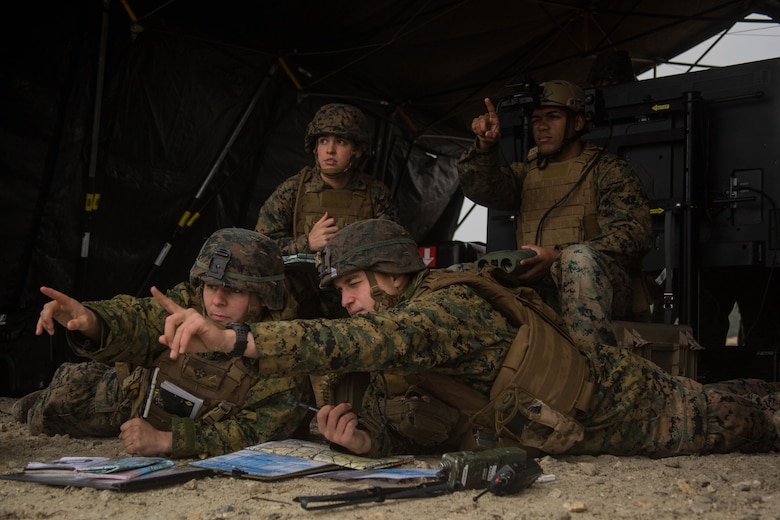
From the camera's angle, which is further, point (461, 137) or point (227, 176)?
point (461, 137)

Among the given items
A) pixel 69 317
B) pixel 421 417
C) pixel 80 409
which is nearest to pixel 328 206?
pixel 80 409

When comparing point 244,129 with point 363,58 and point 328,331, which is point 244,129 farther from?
point 328,331

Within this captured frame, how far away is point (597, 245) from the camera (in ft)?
13.8

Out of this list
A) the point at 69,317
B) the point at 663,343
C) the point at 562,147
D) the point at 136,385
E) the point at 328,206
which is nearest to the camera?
the point at 69,317

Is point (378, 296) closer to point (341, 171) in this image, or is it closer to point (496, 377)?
point (496, 377)

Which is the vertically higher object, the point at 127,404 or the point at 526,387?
the point at 526,387

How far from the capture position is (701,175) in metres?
5.02

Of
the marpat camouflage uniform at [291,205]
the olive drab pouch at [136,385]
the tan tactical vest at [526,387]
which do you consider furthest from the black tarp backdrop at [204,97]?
the tan tactical vest at [526,387]

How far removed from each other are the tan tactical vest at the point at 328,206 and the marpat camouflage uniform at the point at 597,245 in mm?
672

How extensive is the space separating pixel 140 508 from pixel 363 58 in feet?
15.7

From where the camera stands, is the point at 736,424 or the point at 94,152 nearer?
the point at 736,424

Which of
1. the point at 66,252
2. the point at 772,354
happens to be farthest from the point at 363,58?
the point at 772,354

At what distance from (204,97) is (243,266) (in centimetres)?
291

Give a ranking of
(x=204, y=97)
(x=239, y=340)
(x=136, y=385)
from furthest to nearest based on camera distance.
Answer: (x=204, y=97), (x=136, y=385), (x=239, y=340)
